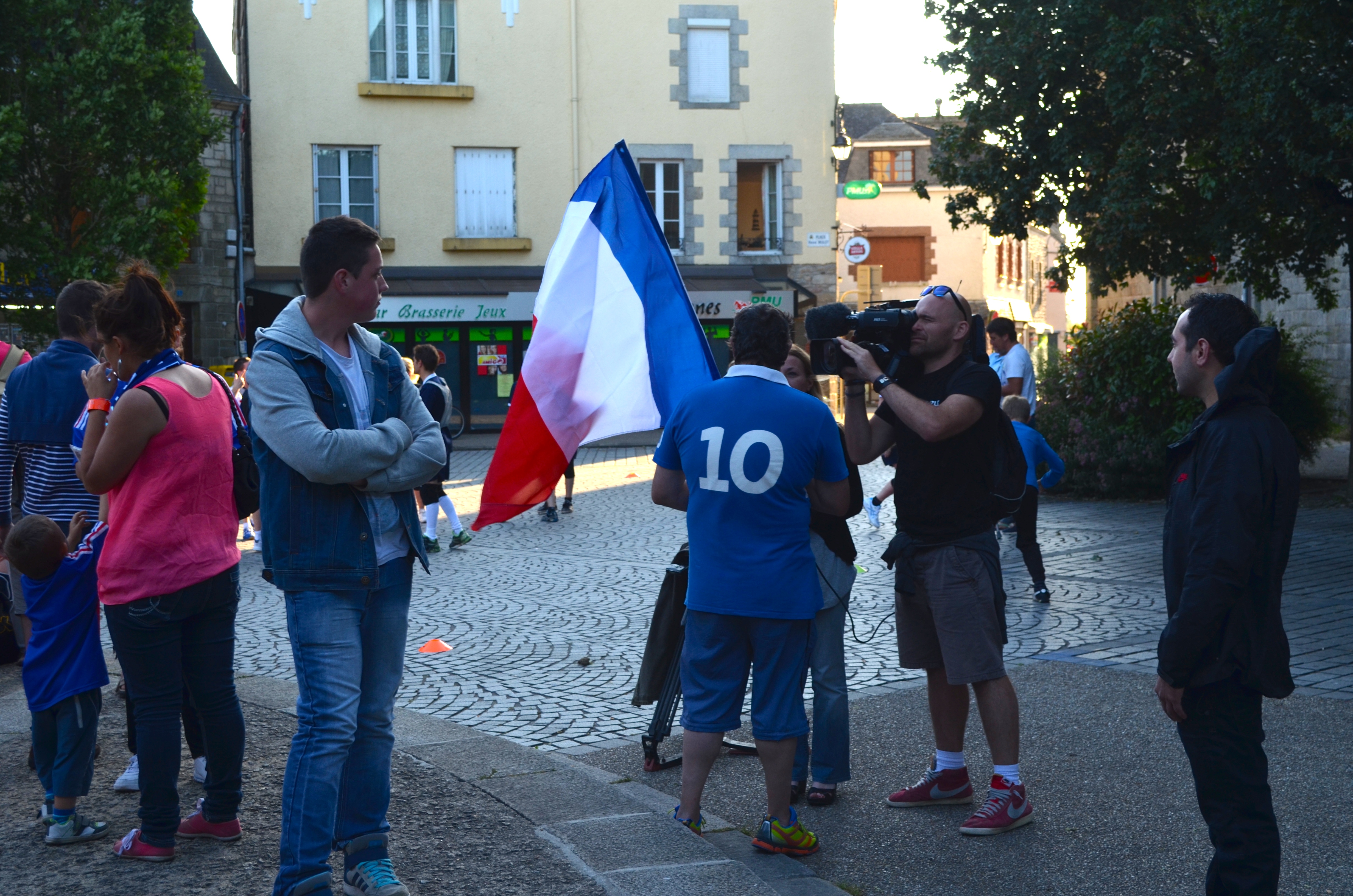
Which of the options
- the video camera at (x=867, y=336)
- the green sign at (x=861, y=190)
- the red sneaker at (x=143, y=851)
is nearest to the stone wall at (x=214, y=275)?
the green sign at (x=861, y=190)

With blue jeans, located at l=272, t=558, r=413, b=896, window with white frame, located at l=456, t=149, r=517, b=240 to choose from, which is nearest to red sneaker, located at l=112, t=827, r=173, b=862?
blue jeans, located at l=272, t=558, r=413, b=896

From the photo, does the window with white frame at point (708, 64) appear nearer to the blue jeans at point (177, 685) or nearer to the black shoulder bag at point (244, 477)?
the black shoulder bag at point (244, 477)

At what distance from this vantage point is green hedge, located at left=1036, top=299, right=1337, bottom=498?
1412cm

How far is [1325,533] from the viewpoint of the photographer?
11172mm

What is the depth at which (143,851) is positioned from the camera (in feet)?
12.7

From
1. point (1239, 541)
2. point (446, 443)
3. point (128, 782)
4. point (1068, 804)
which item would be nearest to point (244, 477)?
point (128, 782)

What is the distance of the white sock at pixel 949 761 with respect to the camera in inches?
179

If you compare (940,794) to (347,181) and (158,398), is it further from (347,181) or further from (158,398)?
(347,181)

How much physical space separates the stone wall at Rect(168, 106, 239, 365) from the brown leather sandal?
22.9m

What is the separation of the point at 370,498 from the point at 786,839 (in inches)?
66.3

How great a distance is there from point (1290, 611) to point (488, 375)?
70.7ft

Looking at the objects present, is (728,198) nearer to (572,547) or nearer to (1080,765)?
(572,547)

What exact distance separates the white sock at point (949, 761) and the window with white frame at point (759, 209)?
81.4ft

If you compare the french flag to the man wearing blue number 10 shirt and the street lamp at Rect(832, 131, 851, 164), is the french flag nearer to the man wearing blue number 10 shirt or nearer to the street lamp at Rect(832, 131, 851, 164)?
the man wearing blue number 10 shirt
